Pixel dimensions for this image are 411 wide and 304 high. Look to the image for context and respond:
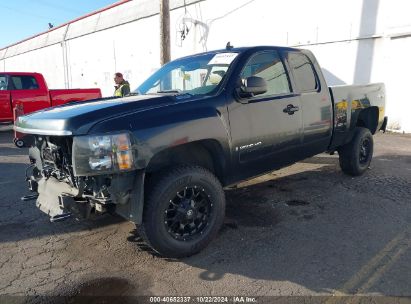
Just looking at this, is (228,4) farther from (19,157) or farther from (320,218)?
(320,218)

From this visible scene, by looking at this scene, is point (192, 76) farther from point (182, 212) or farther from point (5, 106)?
point (5, 106)

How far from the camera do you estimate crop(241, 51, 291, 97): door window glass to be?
4230 millimetres

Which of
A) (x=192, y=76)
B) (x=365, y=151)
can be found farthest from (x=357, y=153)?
(x=192, y=76)

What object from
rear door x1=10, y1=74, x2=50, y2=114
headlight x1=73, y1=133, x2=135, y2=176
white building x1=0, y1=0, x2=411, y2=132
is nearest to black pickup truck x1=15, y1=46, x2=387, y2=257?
headlight x1=73, y1=133, x2=135, y2=176

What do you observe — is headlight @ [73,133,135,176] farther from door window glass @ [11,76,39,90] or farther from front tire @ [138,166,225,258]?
door window glass @ [11,76,39,90]

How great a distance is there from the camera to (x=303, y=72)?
16.0 feet

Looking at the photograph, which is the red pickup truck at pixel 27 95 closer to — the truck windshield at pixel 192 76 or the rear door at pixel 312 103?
the truck windshield at pixel 192 76

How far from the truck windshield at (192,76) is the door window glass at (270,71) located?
268 mm

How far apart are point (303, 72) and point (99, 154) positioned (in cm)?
311

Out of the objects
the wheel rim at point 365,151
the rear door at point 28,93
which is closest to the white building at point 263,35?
the wheel rim at point 365,151

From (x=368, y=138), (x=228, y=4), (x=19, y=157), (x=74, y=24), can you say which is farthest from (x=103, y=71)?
(x=368, y=138)

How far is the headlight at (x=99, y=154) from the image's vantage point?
287 centimetres

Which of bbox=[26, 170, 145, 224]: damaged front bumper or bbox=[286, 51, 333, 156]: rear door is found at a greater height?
bbox=[286, 51, 333, 156]: rear door

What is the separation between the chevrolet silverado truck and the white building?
21.0 ft
